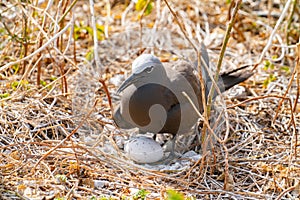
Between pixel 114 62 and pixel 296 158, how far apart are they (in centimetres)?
182

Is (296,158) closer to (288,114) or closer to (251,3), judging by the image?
(288,114)

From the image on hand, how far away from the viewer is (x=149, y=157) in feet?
10.2

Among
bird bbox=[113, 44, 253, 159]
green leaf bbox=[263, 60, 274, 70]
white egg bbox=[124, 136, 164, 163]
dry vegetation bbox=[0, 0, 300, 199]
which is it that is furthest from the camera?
green leaf bbox=[263, 60, 274, 70]

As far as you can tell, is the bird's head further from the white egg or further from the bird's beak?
the white egg

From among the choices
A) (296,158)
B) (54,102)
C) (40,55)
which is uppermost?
(40,55)

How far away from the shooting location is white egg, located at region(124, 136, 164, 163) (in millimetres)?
3091

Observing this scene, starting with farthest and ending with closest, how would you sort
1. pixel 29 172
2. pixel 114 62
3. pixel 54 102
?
pixel 114 62 → pixel 54 102 → pixel 29 172

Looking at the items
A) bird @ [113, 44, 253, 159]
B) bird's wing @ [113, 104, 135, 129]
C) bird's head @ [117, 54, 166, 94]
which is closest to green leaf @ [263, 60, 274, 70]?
bird @ [113, 44, 253, 159]


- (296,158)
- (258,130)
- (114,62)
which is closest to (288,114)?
(258,130)

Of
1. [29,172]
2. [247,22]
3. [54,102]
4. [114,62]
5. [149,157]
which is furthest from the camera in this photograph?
[247,22]

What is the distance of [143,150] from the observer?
10.1 feet

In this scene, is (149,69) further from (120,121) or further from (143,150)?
(143,150)

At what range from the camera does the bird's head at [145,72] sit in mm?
3168

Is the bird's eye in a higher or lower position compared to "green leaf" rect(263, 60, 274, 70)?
higher
